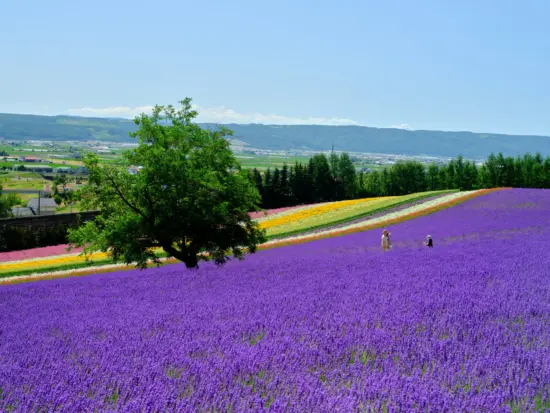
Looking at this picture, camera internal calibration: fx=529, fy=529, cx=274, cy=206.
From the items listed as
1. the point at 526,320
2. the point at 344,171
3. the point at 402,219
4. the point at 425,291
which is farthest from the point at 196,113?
the point at 344,171

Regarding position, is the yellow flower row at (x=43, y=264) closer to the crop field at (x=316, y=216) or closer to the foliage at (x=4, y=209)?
the crop field at (x=316, y=216)

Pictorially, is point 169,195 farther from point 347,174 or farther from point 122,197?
point 347,174

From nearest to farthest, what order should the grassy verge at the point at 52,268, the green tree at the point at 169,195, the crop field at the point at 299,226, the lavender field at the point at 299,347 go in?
the lavender field at the point at 299,347 < the green tree at the point at 169,195 < the grassy verge at the point at 52,268 < the crop field at the point at 299,226

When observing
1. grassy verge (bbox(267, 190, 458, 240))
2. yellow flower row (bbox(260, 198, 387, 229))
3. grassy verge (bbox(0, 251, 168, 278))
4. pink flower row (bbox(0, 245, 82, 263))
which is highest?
grassy verge (bbox(267, 190, 458, 240))

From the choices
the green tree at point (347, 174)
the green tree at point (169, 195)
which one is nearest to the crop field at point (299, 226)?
the green tree at point (169, 195)

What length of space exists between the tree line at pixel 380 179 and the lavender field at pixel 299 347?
231 feet

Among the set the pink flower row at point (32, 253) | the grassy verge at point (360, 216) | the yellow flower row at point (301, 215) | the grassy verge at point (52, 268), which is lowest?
the pink flower row at point (32, 253)

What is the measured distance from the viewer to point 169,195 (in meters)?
21.0

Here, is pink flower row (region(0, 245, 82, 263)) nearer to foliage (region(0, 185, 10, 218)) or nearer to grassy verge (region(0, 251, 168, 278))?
grassy verge (region(0, 251, 168, 278))

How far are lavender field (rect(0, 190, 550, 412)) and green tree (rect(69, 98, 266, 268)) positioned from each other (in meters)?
9.99

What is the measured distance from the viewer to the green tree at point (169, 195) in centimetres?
2072

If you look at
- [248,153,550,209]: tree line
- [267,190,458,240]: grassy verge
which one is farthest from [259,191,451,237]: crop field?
[248,153,550,209]: tree line

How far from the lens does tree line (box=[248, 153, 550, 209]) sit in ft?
313

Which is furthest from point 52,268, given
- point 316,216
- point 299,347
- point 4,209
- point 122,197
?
point 4,209
